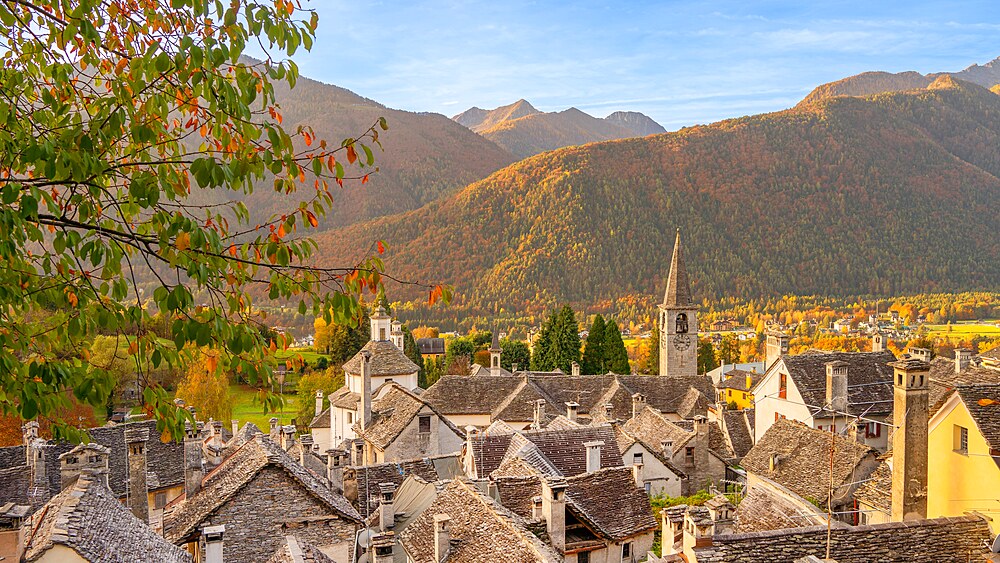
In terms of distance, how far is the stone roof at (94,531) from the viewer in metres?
10.4

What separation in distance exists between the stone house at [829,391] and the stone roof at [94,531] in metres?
28.6

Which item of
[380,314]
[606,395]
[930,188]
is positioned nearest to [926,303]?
[930,188]

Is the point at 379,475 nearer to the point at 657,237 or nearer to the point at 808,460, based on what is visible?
the point at 808,460

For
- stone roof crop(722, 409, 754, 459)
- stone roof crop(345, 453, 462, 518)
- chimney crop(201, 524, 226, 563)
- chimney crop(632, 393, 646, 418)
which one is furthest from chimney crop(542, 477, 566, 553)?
chimney crop(632, 393, 646, 418)

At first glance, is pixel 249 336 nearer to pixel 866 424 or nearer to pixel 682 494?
pixel 682 494

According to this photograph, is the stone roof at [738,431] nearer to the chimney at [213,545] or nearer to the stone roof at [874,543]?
the stone roof at [874,543]

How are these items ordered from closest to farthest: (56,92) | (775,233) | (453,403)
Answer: (56,92) → (453,403) → (775,233)

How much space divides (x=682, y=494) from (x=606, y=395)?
15.6 metres

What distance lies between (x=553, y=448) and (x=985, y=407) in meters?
14.3

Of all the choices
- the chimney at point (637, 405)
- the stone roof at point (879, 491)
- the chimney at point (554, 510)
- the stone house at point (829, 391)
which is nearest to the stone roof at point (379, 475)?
the chimney at point (554, 510)

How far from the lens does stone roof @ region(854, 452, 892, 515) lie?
859 inches

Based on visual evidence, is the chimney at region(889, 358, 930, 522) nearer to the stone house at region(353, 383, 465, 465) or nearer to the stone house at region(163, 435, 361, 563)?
the stone house at region(163, 435, 361, 563)

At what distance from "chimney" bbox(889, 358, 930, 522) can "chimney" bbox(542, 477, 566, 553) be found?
7.18 metres

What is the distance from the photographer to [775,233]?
614ft
